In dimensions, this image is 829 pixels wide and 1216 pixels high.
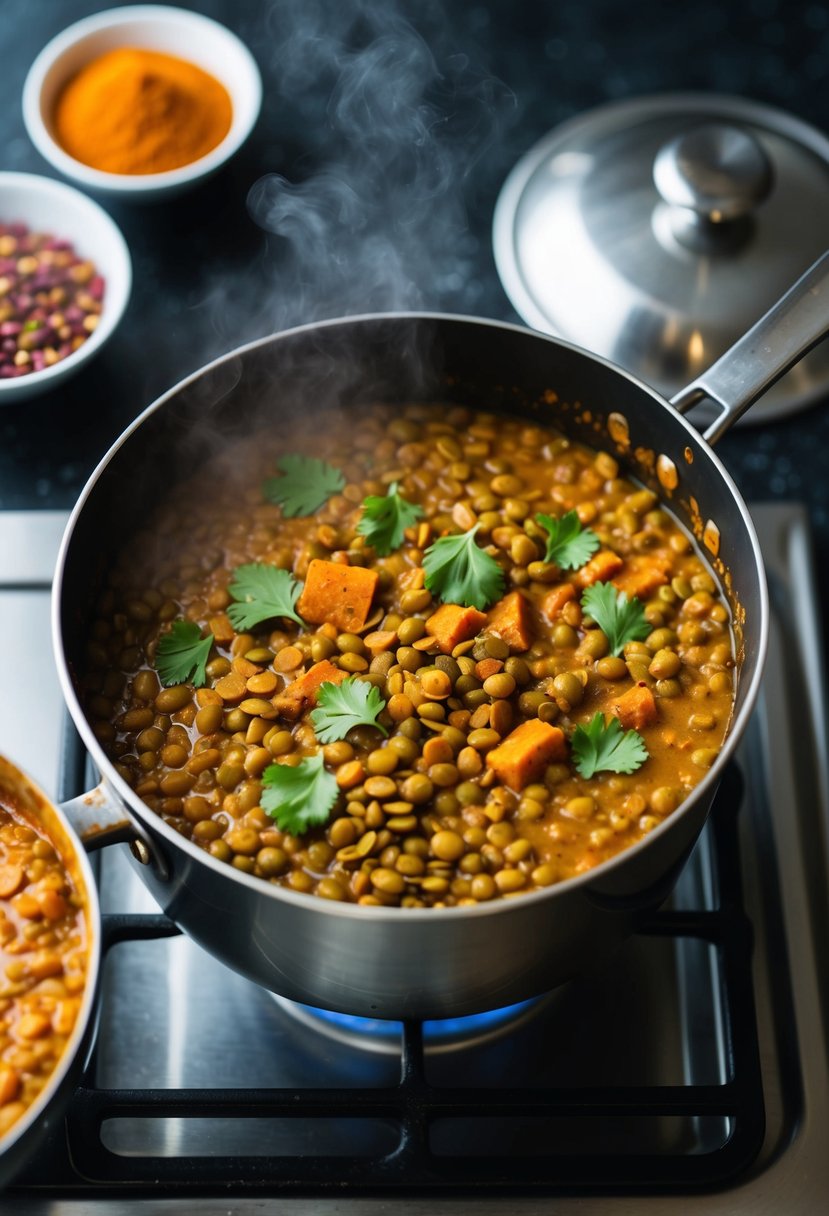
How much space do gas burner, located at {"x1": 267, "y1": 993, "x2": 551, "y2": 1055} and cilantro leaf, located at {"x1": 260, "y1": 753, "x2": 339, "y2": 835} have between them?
1.19 ft

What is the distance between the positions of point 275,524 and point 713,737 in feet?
2.55

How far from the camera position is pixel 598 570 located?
6.87 ft

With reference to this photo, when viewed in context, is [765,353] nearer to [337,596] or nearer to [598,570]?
[598,570]

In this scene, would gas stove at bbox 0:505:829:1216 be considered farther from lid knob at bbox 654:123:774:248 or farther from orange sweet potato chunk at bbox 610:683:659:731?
lid knob at bbox 654:123:774:248

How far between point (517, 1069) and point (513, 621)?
67cm

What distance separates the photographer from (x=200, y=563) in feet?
6.97

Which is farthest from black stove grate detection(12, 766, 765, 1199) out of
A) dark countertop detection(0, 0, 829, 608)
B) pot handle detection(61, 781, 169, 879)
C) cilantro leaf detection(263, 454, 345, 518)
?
dark countertop detection(0, 0, 829, 608)

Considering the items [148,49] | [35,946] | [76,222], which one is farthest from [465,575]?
[148,49]

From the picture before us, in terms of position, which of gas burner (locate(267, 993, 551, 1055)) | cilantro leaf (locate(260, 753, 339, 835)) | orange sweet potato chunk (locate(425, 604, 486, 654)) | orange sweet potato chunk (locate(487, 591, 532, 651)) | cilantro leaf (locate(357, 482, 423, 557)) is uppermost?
orange sweet potato chunk (locate(487, 591, 532, 651))

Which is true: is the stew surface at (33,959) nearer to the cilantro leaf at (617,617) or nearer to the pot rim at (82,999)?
the pot rim at (82,999)

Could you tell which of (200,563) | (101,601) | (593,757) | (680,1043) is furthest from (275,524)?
(680,1043)

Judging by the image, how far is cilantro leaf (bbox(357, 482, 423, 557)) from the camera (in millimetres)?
2109

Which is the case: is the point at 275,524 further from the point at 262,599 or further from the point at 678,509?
the point at 678,509

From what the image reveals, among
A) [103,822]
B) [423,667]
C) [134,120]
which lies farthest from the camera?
[134,120]
